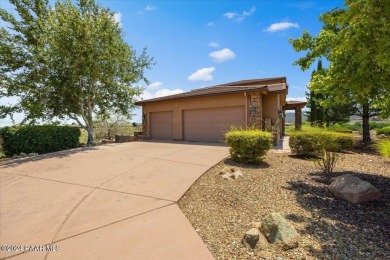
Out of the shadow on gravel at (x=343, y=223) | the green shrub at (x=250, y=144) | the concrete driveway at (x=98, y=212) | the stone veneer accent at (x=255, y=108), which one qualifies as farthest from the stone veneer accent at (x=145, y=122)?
the shadow on gravel at (x=343, y=223)

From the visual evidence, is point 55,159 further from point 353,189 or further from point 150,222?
point 353,189

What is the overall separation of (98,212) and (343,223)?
4.22m

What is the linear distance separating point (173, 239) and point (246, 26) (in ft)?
36.5

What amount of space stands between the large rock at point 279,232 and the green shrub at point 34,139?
39.2 feet

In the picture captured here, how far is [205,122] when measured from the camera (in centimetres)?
1319

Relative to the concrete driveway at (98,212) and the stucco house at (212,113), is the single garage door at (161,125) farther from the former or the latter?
the concrete driveway at (98,212)

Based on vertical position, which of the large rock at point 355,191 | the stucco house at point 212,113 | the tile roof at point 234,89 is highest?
the tile roof at point 234,89

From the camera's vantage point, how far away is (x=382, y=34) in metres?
3.90

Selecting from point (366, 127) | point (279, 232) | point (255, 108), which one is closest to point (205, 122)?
point (255, 108)

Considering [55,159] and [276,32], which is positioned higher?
[276,32]

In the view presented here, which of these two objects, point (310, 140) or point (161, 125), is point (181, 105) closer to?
point (161, 125)

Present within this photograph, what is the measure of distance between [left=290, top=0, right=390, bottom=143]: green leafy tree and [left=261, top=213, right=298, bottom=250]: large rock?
2.94m

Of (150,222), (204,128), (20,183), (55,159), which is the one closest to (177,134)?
(204,128)

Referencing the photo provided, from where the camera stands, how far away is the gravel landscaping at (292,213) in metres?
2.89
